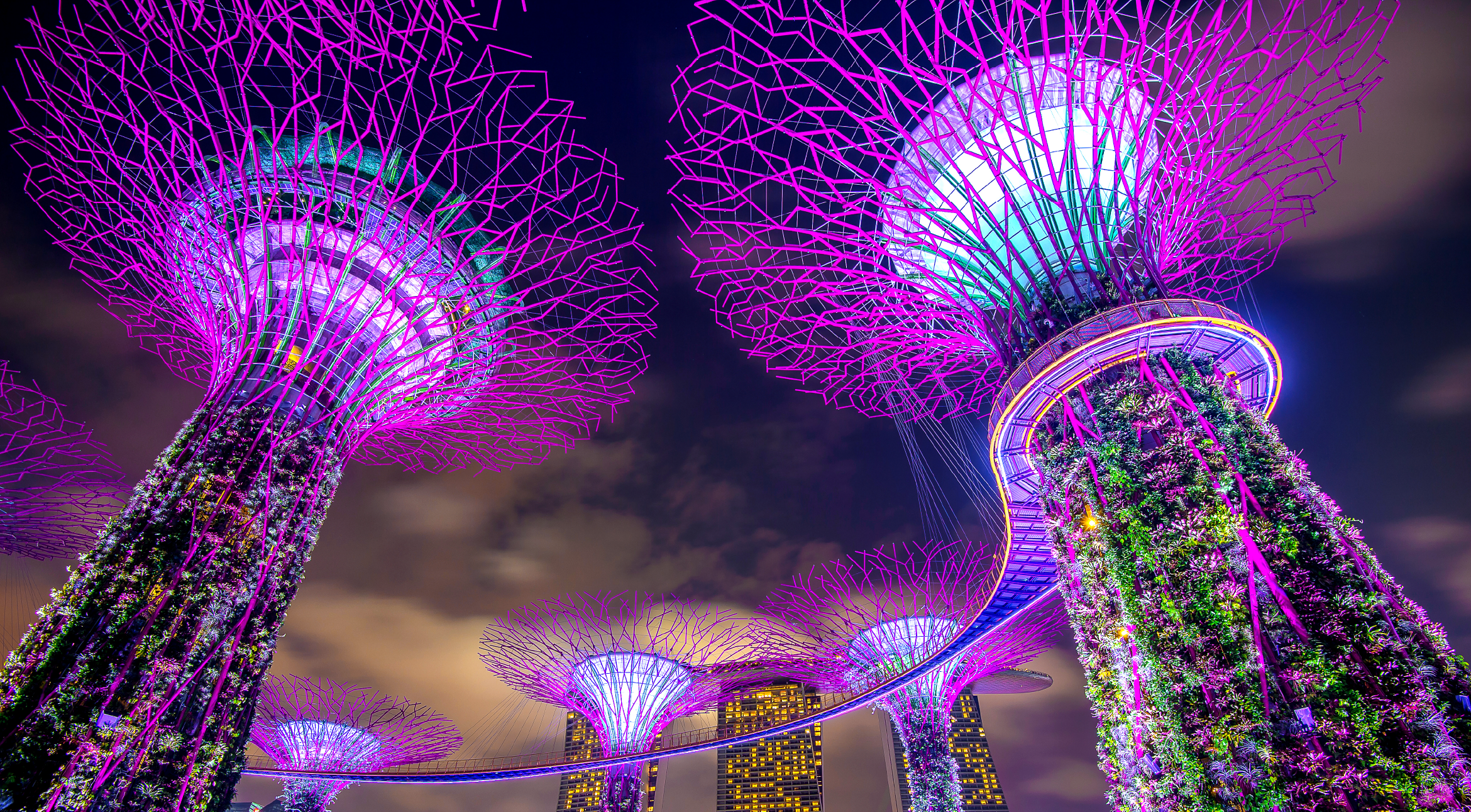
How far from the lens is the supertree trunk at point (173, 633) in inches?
364

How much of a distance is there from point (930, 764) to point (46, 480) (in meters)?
34.2

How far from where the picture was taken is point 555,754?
30094 mm

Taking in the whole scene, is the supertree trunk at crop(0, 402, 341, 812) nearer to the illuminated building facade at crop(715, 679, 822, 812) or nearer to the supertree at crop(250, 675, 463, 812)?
the supertree at crop(250, 675, 463, 812)

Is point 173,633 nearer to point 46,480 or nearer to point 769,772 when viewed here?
point 46,480

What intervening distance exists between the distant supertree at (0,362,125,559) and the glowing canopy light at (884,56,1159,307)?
26.8m

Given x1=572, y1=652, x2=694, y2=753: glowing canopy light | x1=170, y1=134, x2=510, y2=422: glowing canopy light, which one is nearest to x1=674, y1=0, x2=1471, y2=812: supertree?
x1=170, y1=134, x2=510, y2=422: glowing canopy light

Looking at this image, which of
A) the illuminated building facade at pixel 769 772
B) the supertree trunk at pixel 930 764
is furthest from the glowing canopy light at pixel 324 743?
the illuminated building facade at pixel 769 772

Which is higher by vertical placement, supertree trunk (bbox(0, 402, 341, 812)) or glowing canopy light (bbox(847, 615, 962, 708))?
glowing canopy light (bbox(847, 615, 962, 708))

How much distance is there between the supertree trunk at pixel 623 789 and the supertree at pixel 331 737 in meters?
10.1

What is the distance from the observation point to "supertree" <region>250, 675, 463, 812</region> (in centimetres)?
2977

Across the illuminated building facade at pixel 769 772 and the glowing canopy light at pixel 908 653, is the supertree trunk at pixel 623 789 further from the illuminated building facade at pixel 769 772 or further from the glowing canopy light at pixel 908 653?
the illuminated building facade at pixel 769 772

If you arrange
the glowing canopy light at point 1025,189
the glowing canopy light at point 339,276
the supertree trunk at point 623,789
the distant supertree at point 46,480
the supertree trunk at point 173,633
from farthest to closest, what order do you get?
the supertree trunk at point 623,789 < the distant supertree at point 46,480 < the glowing canopy light at point 339,276 < the glowing canopy light at point 1025,189 < the supertree trunk at point 173,633

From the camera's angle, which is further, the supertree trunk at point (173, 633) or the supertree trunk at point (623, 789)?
the supertree trunk at point (623, 789)

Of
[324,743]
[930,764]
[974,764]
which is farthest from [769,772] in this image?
[930,764]
